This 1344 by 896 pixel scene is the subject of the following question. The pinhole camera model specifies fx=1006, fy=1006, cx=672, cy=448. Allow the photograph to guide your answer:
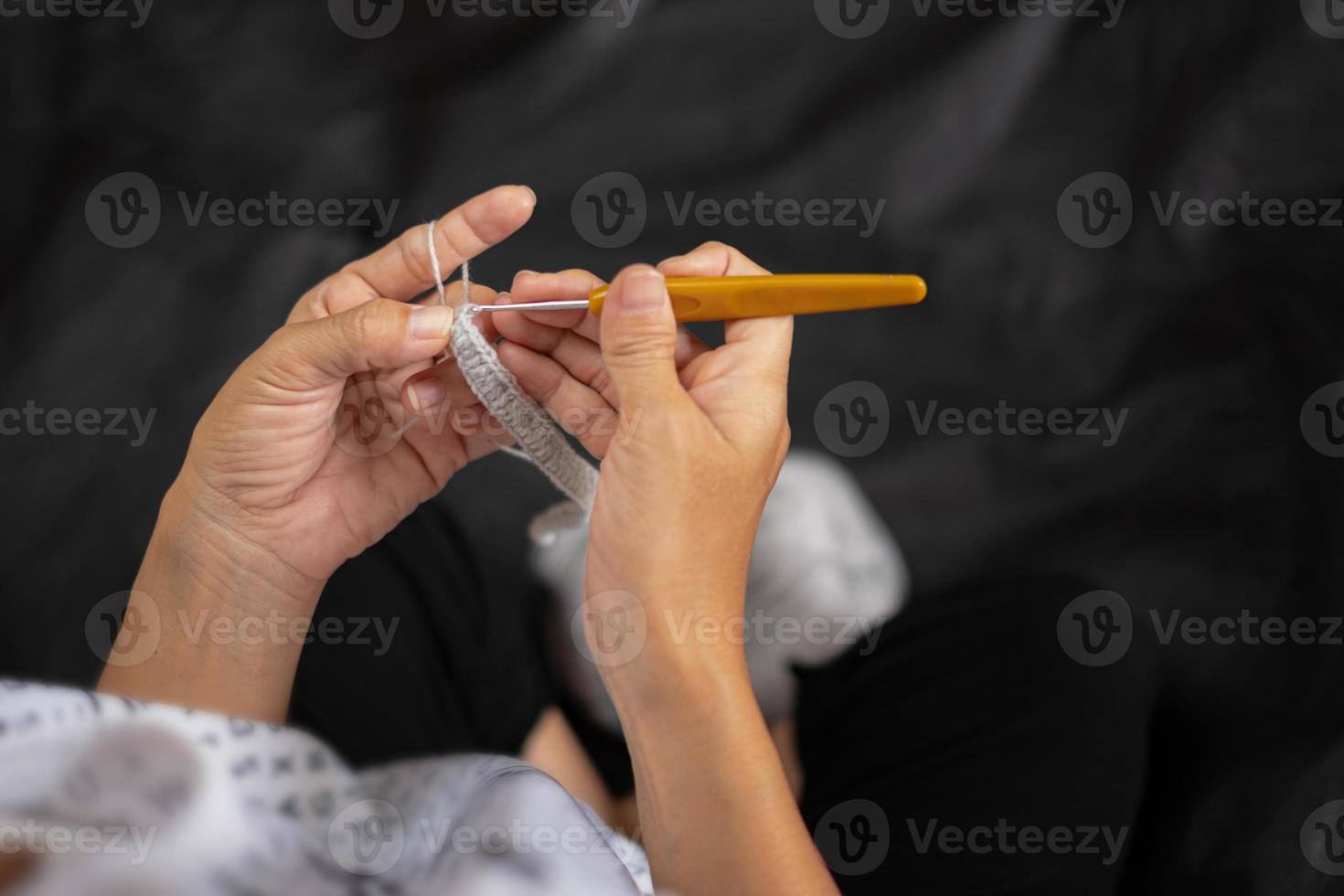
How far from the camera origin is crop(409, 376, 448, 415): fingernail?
826mm

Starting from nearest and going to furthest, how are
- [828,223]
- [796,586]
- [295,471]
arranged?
[295,471], [796,586], [828,223]

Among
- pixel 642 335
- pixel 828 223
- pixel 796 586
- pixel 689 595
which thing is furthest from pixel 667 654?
pixel 828 223

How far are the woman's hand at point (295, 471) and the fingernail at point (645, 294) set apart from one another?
0.16m

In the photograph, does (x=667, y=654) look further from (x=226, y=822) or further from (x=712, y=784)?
(x=226, y=822)

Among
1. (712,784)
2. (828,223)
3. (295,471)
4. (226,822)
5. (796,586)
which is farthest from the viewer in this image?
(828,223)

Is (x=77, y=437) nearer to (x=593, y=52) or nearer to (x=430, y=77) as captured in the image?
(x=430, y=77)

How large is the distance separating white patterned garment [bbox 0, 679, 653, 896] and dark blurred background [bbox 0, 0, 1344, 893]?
1.92ft

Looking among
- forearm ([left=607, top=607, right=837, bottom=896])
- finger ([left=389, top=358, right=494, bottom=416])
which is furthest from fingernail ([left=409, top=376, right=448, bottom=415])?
forearm ([left=607, top=607, right=837, bottom=896])

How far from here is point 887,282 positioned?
0.74m

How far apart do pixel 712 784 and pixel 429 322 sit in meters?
0.39

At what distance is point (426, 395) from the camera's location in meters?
0.83

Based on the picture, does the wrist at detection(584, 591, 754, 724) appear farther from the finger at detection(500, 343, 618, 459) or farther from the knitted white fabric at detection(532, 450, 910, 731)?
the knitted white fabric at detection(532, 450, 910, 731)

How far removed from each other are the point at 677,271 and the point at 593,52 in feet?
2.50

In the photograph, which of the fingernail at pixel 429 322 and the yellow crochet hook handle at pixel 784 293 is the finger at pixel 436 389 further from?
the yellow crochet hook handle at pixel 784 293
